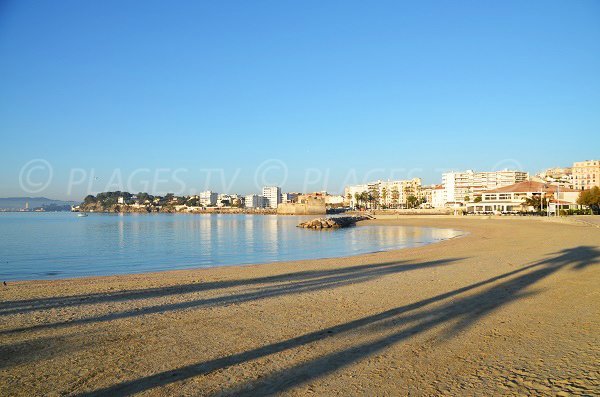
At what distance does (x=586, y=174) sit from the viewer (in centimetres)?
11569

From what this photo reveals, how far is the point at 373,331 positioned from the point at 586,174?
5291 inches

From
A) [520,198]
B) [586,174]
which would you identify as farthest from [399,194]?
[520,198]

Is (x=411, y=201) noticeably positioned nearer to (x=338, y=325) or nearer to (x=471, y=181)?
(x=471, y=181)

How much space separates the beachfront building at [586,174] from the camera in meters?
114

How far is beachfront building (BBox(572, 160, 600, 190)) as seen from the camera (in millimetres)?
114375

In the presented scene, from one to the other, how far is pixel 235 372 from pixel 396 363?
185cm

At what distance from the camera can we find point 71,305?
8.69 meters

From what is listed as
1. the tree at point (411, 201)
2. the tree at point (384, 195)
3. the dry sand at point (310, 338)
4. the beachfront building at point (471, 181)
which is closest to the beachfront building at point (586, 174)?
the beachfront building at point (471, 181)

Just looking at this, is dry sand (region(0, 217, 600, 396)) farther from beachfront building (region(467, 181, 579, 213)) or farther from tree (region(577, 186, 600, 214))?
beachfront building (region(467, 181, 579, 213))

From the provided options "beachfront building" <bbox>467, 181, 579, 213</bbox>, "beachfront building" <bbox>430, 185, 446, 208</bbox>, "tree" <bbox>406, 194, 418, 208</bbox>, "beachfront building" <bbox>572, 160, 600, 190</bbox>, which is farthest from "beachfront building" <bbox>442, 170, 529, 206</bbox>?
"beachfront building" <bbox>467, 181, 579, 213</bbox>

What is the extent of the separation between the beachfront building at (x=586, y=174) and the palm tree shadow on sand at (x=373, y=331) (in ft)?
413

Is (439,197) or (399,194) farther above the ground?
(399,194)

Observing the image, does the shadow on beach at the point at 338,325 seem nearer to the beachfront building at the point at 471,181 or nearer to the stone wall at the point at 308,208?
the stone wall at the point at 308,208

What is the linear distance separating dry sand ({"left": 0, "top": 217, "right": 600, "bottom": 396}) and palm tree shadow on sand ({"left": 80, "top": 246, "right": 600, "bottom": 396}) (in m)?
0.02
